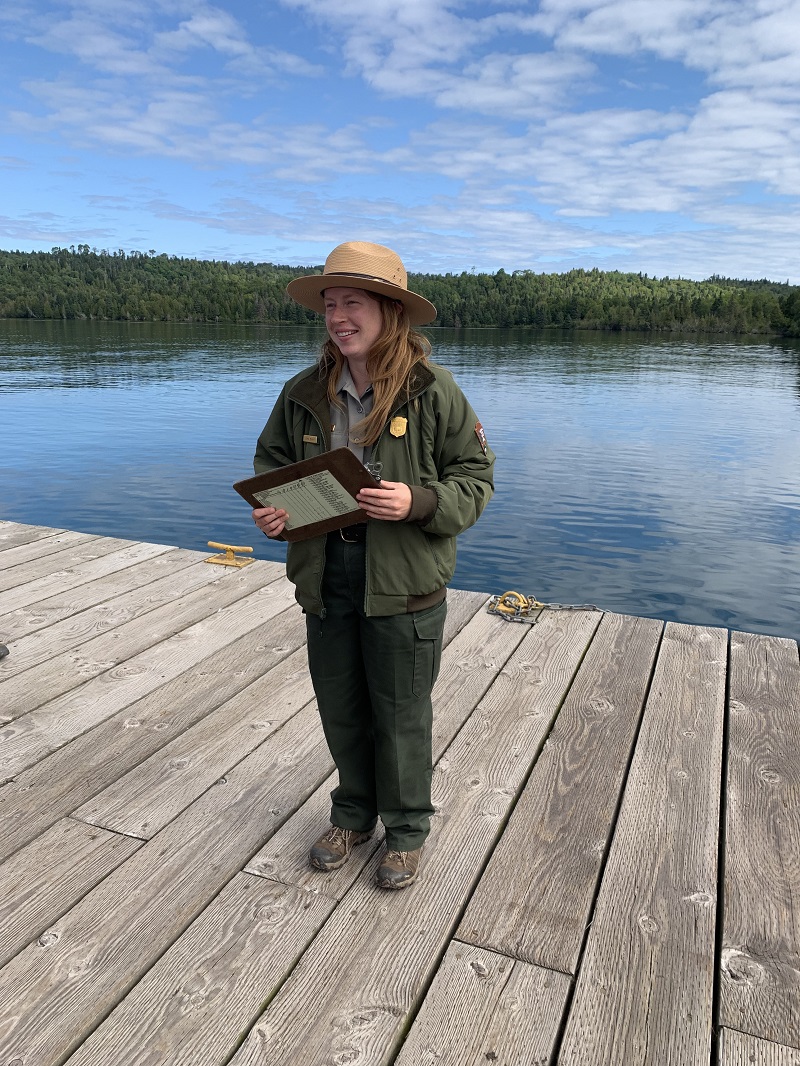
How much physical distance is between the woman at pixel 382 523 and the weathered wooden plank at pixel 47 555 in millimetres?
3360

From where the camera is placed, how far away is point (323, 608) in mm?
2342

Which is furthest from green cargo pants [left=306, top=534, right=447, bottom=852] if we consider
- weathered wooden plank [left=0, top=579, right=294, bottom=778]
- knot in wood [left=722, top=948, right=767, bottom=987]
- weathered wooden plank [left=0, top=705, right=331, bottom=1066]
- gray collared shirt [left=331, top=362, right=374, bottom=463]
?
weathered wooden plank [left=0, top=579, right=294, bottom=778]

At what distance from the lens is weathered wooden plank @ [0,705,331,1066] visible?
1941 millimetres

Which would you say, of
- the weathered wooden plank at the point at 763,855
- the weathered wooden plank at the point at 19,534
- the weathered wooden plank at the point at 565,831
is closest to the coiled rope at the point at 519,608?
the weathered wooden plank at the point at 565,831

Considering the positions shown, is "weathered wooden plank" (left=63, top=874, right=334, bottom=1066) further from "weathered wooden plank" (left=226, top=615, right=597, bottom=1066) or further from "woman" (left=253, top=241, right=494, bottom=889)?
"woman" (left=253, top=241, right=494, bottom=889)

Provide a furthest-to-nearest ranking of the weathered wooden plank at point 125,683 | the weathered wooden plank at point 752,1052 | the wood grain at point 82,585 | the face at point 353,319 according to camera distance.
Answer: the wood grain at point 82,585, the weathered wooden plank at point 125,683, the face at point 353,319, the weathered wooden plank at point 752,1052

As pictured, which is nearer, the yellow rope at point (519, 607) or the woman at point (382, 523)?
the woman at point (382, 523)

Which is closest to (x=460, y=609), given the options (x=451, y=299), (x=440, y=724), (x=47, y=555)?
(x=440, y=724)

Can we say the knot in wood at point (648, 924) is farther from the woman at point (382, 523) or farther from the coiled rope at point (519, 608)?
the coiled rope at point (519, 608)

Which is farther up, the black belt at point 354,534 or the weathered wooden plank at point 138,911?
the black belt at point 354,534

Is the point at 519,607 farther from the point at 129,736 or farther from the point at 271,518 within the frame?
the point at 271,518

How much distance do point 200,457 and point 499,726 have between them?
15.1 meters

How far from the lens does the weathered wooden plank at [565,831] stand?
2232 millimetres

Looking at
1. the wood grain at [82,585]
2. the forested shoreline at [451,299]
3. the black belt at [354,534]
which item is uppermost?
the forested shoreline at [451,299]
